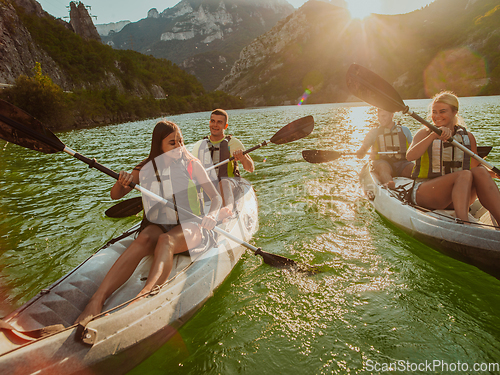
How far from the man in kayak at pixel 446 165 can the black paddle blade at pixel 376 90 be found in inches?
31.4

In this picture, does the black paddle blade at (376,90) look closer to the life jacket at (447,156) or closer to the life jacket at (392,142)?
the life jacket at (447,156)

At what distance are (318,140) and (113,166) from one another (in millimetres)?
11111

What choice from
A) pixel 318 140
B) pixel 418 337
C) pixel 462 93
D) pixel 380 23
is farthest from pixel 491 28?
pixel 418 337

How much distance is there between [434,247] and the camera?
4172 millimetres

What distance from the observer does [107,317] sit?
2264mm

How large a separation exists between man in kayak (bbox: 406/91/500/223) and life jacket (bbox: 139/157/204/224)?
137 inches

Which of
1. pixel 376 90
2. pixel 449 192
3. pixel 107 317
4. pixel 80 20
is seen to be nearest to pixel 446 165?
pixel 449 192

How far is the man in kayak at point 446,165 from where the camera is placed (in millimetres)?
3705

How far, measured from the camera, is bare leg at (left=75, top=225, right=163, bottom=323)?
2.50 metres

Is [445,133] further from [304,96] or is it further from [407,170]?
[304,96]

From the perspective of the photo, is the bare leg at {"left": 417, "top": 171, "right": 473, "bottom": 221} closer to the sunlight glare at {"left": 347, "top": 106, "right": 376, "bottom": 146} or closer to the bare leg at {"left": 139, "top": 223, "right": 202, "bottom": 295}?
the bare leg at {"left": 139, "top": 223, "right": 202, "bottom": 295}

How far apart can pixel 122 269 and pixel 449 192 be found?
4365 millimetres

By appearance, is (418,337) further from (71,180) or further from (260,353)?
(71,180)

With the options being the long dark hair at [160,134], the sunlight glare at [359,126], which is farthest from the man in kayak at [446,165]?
the sunlight glare at [359,126]
